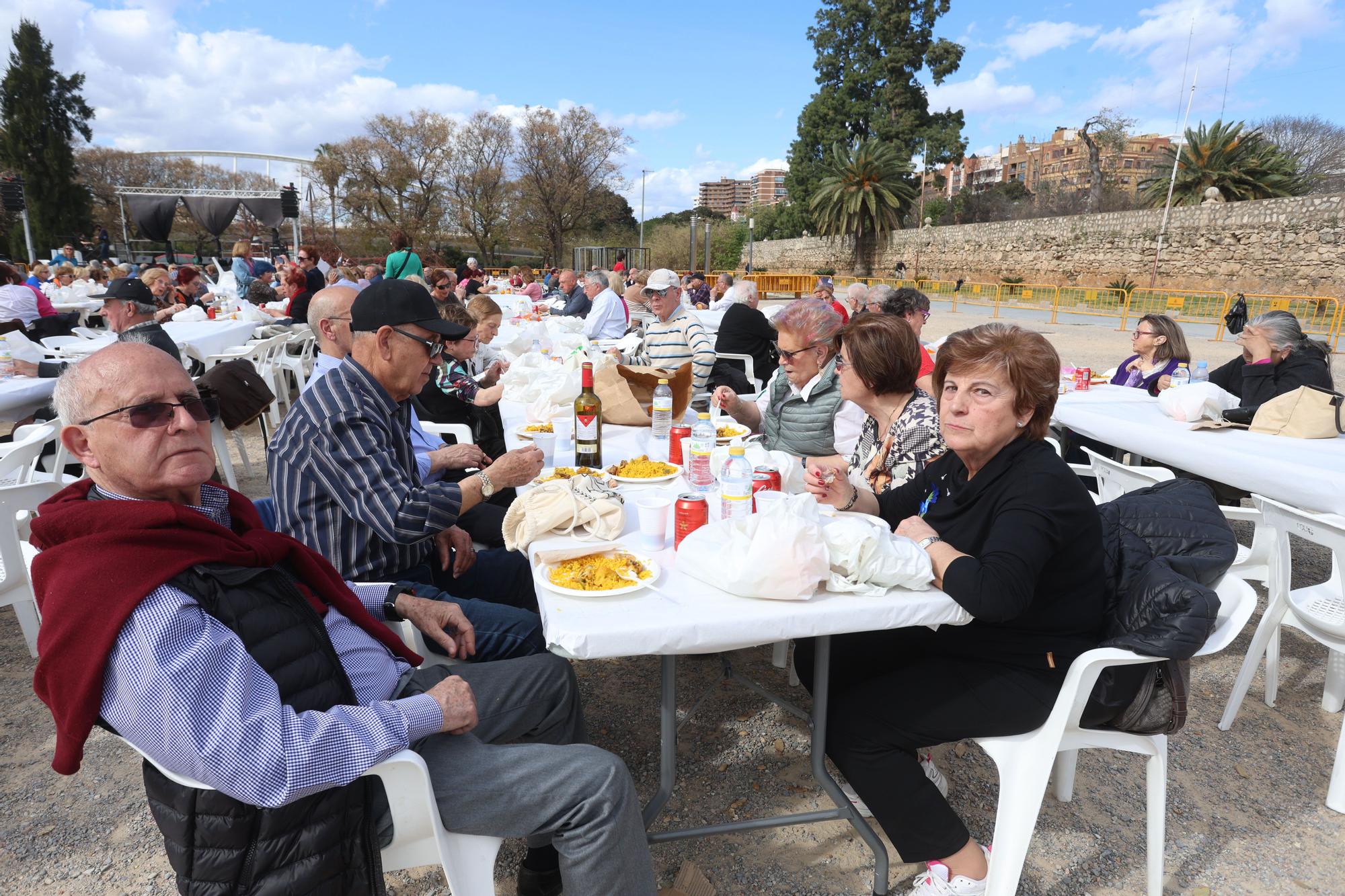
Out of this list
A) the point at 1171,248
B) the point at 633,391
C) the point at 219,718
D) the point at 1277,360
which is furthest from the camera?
the point at 1171,248

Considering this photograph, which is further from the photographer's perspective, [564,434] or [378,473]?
[564,434]

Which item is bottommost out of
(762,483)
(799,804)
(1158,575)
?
(799,804)

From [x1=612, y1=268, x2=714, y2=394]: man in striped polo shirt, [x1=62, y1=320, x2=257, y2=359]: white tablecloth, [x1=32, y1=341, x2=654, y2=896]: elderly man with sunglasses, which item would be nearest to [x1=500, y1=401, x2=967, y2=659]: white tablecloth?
[x1=32, y1=341, x2=654, y2=896]: elderly man with sunglasses

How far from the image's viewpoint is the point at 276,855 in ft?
4.26

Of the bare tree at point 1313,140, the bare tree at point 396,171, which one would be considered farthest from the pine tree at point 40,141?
the bare tree at point 1313,140

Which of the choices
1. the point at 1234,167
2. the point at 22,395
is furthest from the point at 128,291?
the point at 1234,167

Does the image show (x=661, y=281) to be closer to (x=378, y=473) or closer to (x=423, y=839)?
(x=378, y=473)

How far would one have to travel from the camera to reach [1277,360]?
4.67 metres

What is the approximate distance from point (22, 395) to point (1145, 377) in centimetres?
787

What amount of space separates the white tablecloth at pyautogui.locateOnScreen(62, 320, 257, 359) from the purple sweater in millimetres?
8022

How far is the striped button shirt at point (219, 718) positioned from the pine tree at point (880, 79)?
1679 inches

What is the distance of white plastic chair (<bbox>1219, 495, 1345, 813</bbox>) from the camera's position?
2439 millimetres

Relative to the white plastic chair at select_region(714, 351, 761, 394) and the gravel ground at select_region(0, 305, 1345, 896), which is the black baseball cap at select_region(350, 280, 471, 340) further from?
the white plastic chair at select_region(714, 351, 761, 394)

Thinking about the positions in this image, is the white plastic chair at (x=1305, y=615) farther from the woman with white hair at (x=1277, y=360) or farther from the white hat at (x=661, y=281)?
the white hat at (x=661, y=281)
